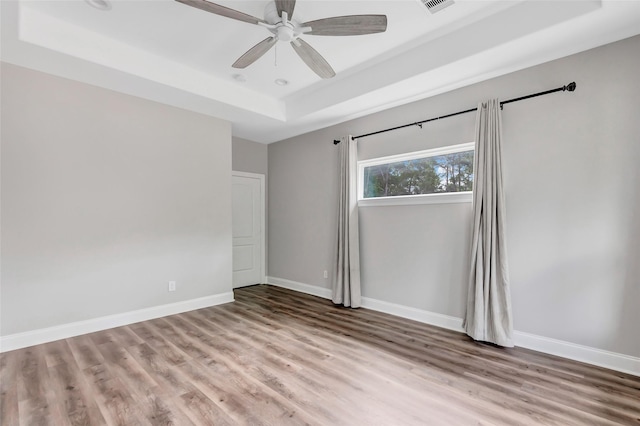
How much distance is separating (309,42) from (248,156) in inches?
117

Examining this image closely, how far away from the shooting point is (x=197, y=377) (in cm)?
239

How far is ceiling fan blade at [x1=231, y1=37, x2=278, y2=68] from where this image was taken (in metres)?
2.42

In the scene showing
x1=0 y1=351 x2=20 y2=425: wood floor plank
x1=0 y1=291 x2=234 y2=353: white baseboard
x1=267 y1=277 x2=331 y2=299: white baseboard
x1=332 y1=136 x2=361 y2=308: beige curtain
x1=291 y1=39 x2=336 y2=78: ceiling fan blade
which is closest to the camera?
x1=0 y1=351 x2=20 y2=425: wood floor plank

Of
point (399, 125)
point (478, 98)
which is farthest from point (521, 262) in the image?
point (399, 125)

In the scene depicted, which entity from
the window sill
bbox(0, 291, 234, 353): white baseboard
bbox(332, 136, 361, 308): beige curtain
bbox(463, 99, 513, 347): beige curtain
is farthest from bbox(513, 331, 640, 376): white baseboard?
bbox(0, 291, 234, 353): white baseboard

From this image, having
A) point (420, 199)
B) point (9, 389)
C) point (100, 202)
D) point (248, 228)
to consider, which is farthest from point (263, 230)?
point (9, 389)

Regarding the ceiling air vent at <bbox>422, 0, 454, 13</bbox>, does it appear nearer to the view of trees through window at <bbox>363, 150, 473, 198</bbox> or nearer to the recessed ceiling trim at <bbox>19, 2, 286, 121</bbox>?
the view of trees through window at <bbox>363, 150, 473, 198</bbox>

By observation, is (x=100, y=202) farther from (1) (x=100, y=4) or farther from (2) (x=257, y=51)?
(2) (x=257, y=51)

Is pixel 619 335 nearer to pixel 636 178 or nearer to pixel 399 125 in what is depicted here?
pixel 636 178

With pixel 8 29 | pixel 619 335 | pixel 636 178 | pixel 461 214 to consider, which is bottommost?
pixel 619 335

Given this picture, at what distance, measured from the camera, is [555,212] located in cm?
278

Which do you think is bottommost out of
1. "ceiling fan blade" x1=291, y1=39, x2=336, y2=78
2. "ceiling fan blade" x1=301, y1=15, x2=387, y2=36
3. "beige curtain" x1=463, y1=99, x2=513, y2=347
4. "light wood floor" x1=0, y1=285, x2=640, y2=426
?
"light wood floor" x1=0, y1=285, x2=640, y2=426

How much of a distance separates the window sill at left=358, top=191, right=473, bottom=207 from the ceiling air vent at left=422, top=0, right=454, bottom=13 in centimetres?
185

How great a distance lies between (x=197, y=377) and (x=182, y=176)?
8.88 feet
